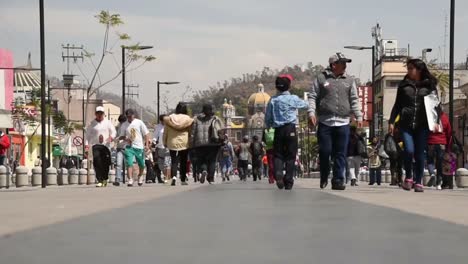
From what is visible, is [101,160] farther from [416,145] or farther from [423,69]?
[423,69]

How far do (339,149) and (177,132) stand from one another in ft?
21.5

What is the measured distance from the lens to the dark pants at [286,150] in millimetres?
14827

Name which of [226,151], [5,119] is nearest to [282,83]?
[226,151]

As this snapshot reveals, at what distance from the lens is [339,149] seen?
1463 centimetres

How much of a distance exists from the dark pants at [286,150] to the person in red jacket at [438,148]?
4583mm

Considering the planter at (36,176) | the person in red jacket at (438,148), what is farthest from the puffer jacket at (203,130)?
the planter at (36,176)

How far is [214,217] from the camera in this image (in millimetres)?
8211

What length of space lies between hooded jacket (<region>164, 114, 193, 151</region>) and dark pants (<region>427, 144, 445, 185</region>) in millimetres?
5268

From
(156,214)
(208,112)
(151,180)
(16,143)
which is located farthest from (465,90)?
(156,214)

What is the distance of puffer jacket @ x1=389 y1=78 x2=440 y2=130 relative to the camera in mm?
14195

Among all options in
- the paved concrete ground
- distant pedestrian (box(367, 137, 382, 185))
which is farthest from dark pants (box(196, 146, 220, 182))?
the paved concrete ground

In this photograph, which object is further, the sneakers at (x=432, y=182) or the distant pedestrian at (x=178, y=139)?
the sneakers at (x=432, y=182)

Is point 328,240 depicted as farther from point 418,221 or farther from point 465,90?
point 465,90

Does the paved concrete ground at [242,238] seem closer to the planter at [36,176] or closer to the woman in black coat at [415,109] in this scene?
the woman in black coat at [415,109]
